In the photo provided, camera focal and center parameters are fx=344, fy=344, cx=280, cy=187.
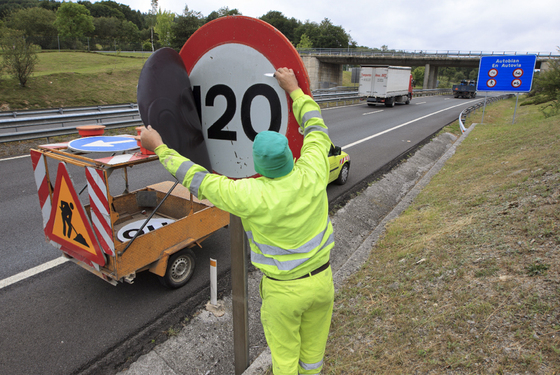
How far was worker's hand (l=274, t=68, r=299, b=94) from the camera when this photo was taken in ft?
5.70

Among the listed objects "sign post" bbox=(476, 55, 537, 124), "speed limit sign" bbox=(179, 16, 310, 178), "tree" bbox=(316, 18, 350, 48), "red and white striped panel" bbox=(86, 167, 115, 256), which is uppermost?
"tree" bbox=(316, 18, 350, 48)

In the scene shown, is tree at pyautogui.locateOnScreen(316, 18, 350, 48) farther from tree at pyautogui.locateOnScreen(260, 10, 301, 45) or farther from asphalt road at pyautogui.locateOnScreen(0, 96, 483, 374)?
asphalt road at pyautogui.locateOnScreen(0, 96, 483, 374)

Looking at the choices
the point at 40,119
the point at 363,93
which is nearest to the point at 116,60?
the point at 363,93

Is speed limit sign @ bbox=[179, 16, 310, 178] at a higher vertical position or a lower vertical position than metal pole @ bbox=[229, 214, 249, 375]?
higher

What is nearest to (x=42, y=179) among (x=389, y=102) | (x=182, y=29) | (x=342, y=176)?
(x=342, y=176)

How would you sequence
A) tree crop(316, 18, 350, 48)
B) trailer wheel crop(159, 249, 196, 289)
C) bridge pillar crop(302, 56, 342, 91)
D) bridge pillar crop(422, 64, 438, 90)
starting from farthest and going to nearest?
tree crop(316, 18, 350, 48) → bridge pillar crop(422, 64, 438, 90) → bridge pillar crop(302, 56, 342, 91) → trailer wheel crop(159, 249, 196, 289)

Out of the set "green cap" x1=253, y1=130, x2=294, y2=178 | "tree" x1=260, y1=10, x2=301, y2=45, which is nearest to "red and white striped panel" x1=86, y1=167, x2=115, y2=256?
"green cap" x1=253, y1=130, x2=294, y2=178

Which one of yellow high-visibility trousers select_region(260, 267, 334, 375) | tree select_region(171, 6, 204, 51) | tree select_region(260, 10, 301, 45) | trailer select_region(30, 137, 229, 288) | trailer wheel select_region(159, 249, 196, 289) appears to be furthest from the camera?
tree select_region(260, 10, 301, 45)

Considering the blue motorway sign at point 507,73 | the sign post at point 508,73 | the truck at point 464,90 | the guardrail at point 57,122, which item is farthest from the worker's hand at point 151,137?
the truck at point 464,90

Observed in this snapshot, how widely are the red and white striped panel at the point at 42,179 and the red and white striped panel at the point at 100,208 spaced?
0.75 m

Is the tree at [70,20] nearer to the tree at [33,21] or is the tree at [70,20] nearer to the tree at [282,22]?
the tree at [33,21]

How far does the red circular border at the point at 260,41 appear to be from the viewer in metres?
1.72

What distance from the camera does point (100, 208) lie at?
11.4 feet

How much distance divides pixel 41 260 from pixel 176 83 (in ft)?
14.5
